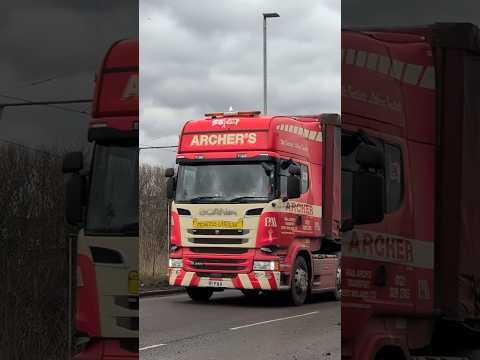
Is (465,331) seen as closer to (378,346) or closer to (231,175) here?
(378,346)

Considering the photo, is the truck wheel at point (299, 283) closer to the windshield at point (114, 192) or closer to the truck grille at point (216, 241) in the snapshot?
the truck grille at point (216, 241)

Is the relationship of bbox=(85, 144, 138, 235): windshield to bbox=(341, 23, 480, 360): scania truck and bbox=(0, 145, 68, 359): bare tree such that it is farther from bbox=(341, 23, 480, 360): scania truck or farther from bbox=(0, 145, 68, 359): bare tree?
bbox=(341, 23, 480, 360): scania truck

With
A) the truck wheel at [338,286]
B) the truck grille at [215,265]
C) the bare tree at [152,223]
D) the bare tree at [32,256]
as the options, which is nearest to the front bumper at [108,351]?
the bare tree at [32,256]

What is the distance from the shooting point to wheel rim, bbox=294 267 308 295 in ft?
7.81

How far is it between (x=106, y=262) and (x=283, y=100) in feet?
2.69

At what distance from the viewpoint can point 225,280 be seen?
2.35m

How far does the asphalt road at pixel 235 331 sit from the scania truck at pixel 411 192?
80 mm

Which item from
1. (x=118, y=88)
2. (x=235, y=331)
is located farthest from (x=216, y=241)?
(x=118, y=88)

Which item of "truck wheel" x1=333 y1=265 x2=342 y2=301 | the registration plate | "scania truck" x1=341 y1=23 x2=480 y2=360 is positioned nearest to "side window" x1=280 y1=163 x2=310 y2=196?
"scania truck" x1=341 y1=23 x2=480 y2=360

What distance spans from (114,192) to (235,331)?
64 centimetres

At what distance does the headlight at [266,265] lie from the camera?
2.47 metres

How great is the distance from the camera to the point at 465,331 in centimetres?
255

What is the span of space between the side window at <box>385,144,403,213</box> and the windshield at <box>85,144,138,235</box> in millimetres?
881

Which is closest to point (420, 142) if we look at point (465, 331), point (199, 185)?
point (465, 331)
